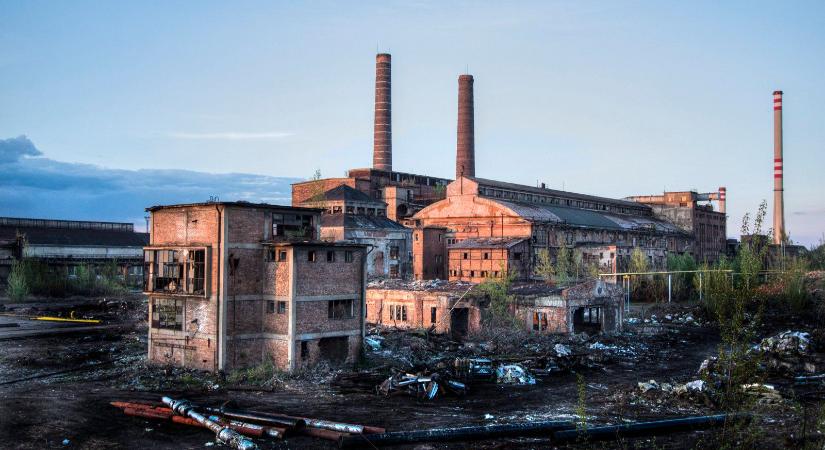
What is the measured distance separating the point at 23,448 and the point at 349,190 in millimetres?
41555

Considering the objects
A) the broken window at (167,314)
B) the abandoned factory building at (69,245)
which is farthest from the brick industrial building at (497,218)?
the broken window at (167,314)

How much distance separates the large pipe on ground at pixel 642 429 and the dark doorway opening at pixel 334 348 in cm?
1159

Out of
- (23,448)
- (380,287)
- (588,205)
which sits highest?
(588,205)

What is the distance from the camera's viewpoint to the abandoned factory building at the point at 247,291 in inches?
1007

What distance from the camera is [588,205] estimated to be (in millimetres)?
71438

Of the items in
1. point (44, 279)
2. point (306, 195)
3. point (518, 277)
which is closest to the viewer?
point (518, 277)

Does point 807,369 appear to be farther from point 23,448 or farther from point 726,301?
point 23,448

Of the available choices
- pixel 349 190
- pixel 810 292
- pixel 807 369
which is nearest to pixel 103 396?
pixel 807 369

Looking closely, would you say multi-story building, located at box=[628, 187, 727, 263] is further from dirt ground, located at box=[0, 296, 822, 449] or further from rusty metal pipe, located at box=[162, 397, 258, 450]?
rusty metal pipe, located at box=[162, 397, 258, 450]

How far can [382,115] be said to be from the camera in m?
71.4

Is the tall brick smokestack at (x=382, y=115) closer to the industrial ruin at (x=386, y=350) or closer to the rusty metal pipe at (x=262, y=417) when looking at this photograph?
the industrial ruin at (x=386, y=350)

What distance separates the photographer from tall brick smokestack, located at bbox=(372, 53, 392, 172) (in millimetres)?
71438

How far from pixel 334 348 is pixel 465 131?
46295 millimetres

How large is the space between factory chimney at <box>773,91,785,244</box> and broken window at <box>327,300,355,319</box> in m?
51.6
